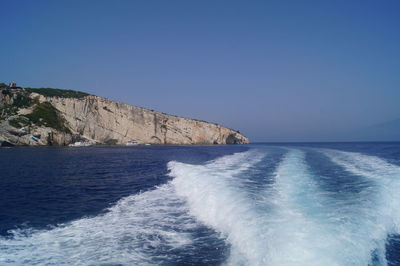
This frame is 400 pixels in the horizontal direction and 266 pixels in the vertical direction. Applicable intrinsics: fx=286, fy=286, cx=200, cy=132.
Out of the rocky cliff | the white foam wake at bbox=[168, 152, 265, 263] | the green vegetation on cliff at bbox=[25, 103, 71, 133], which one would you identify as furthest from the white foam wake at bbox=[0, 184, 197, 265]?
the green vegetation on cliff at bbox=[25, 103, 71, 133]

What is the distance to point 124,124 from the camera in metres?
82.5

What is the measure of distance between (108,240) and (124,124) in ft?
254

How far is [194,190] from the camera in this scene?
1387 cm

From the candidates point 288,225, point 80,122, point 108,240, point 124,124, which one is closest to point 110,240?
point 108,240

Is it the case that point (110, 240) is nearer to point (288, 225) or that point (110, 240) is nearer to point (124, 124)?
point (288, 225)

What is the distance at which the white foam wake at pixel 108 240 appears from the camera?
21.2 ft

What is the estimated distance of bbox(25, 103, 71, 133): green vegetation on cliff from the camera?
60812mm

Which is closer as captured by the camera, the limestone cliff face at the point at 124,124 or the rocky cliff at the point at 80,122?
the rocky cliff at the point at 80,122

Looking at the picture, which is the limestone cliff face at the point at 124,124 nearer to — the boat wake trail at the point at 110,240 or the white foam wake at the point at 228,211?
the white foam wake at the point at 228,211

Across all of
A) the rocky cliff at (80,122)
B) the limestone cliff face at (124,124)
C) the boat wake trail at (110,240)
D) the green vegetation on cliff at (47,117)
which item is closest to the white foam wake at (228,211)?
the boat wake trail at (110,240)

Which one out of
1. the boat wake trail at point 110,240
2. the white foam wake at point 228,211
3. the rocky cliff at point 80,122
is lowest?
the boat wake trail at point 110,240

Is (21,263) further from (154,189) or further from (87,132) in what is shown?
(87,132)

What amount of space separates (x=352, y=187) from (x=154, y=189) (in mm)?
9834

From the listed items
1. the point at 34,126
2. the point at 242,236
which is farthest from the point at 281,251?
the point at 34,126
